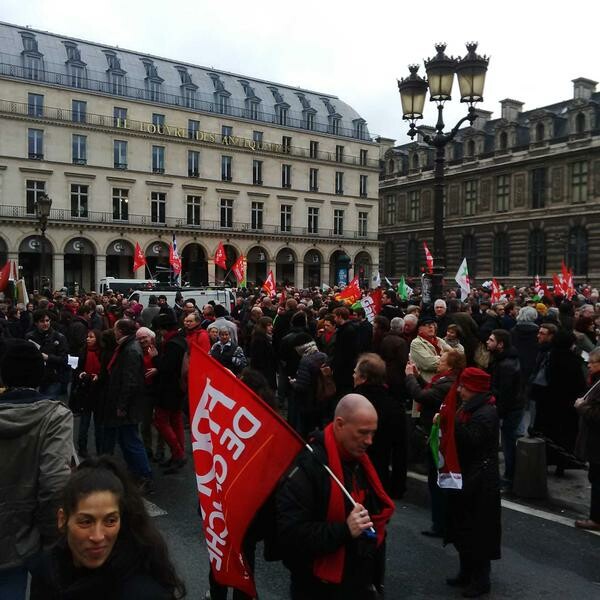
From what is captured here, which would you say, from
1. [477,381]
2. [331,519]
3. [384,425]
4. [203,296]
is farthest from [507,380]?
[203,296]

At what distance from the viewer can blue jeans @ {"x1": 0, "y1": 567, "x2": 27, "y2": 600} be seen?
2.98m

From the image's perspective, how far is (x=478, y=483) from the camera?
15.3 feet

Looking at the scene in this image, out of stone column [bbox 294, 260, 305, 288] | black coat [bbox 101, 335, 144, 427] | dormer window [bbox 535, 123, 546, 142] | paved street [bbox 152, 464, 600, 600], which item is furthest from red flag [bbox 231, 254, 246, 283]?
dormer window [bbox 535, 123, 546, 142]

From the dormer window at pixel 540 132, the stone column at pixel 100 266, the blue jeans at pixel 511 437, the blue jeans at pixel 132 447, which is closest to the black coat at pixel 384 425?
the blue jeans at pixel 511 437

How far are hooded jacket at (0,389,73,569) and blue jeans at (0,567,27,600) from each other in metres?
0.07

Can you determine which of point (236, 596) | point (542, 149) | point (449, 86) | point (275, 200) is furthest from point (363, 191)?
point (236, 596)

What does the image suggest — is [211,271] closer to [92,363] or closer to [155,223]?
[155,223]

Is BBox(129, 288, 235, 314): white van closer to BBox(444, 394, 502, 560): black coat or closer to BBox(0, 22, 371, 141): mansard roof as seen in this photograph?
BBox(444, 394, 502, 560): black coat

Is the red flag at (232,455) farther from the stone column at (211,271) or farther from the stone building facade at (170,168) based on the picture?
the stone column at (211,271)

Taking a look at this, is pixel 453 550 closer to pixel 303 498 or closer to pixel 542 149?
pixel 303 498

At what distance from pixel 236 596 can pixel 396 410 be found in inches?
75.0

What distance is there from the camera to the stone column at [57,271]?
43.7 metres

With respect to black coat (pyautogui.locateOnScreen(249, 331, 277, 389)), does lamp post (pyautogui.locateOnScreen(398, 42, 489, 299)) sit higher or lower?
higher

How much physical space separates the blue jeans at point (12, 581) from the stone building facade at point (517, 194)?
43.0 meters
